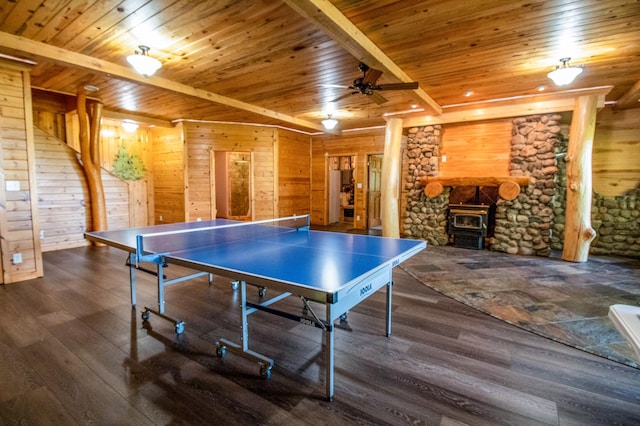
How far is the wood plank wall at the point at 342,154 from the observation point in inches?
330

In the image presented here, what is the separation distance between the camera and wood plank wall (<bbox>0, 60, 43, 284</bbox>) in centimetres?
374

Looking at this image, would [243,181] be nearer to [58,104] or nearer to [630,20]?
[58,104]

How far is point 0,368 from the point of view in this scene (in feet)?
6.87

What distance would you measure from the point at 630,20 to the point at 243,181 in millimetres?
9193

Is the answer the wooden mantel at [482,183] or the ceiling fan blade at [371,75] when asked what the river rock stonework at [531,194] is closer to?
the wooden mantel at [482,183]

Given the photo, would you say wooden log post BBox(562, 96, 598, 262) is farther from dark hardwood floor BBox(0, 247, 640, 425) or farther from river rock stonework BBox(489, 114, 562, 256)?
dark hardwood floor BBox(0, 247, 640, 425)

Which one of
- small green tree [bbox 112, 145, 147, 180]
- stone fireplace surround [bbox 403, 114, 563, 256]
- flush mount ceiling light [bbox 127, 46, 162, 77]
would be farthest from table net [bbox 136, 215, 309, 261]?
small green tree [bbox 112, 145, 147, 180]

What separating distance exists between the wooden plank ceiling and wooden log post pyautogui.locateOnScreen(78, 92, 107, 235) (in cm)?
53

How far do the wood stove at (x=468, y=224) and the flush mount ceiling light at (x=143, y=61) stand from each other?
5.60 metres

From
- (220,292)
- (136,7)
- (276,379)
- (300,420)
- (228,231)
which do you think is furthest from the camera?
(220,292)

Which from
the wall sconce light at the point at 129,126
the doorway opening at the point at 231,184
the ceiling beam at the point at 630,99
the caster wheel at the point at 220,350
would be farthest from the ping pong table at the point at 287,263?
the doorway opening at the point at 231,184

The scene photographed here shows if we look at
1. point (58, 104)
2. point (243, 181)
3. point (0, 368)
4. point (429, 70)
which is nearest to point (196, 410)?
point (0, 368)

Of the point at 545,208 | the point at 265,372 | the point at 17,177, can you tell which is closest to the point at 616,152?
the point at 545,208

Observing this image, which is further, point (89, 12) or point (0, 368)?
point (89, 12)
